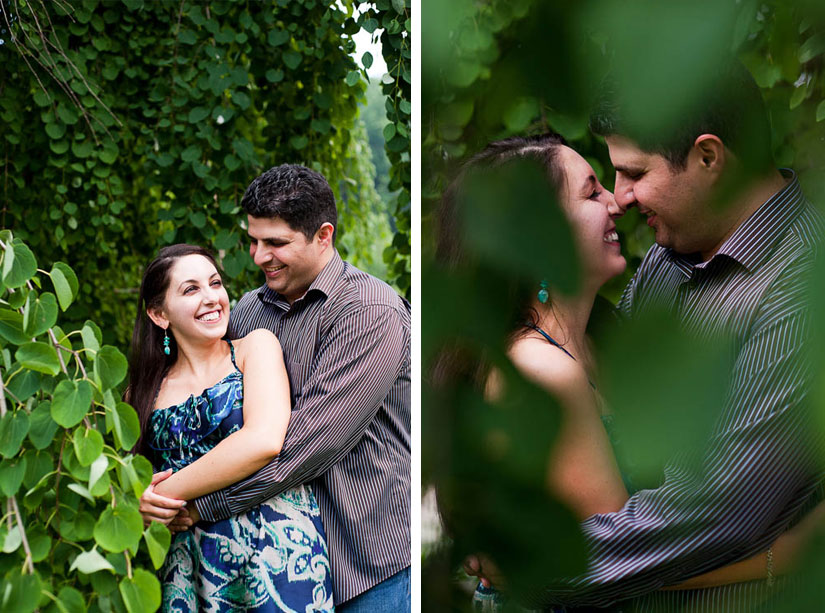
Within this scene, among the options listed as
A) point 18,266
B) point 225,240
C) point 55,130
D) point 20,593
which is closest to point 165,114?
point 55,130

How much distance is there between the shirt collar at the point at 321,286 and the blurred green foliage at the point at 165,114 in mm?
623

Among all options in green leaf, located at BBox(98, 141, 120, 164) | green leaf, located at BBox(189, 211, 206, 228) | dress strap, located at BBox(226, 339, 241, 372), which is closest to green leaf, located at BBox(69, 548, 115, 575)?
dress strap, located at BBox(226, 339, 241, 372)

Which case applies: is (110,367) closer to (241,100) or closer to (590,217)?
(590,217)

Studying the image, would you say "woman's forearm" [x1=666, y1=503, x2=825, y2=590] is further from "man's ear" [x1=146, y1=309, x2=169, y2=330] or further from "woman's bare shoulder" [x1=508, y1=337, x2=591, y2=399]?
"man's ear" [x1=146, y1=309, x2=169, y2=330]

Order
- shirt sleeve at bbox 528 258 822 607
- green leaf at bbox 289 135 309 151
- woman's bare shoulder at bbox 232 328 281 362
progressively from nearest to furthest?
shirt sleeve at bbox 528 258 822 607 < woman's bare shoulder at bbox 232 328 281 362 < green leaf at bbox 289 135 309 151

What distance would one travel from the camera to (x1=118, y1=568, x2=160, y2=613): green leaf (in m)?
0.79

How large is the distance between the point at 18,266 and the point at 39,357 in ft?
0.33

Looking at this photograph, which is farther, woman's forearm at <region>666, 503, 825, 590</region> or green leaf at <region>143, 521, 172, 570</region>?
green leaf at <region>143, 521, 172, 570</region>

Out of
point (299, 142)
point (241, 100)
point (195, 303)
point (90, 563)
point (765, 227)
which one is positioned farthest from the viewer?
point (299, 142)

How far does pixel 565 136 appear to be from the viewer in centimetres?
75

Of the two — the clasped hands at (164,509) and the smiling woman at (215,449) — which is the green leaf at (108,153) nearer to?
the smiling woman at (215,449)

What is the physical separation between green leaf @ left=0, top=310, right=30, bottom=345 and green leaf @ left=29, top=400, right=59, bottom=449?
3.1 inches

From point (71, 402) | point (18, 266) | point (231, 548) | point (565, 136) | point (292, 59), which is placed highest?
point (292, 59)

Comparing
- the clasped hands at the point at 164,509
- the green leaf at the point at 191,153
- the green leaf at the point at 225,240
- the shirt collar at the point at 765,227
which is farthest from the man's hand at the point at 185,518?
the green leaf at the point at 191,153
